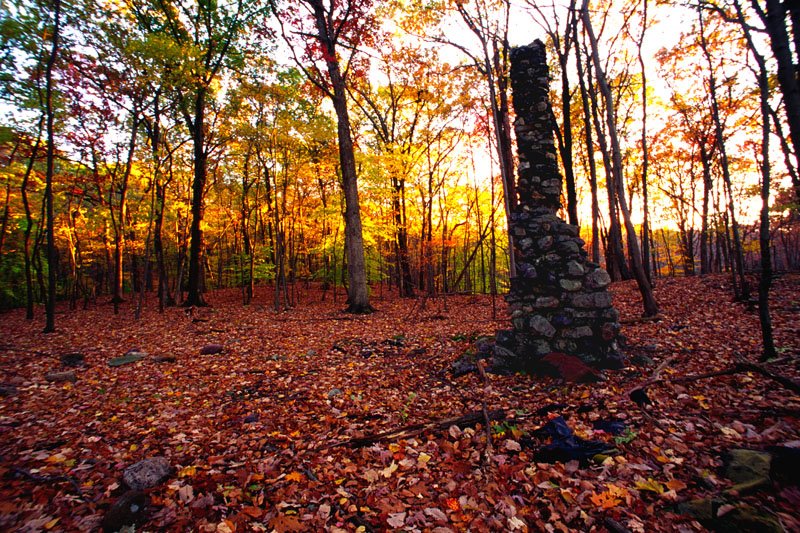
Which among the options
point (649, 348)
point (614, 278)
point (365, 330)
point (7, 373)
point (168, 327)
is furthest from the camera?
point (614, 278)

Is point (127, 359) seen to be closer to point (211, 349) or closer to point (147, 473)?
point (211, 349)

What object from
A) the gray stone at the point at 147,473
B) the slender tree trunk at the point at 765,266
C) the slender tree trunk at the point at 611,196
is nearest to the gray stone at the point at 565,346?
the slender tree trunk at the point at 765,266

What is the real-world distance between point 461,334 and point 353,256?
19.5 ft

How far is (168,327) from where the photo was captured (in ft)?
35.9

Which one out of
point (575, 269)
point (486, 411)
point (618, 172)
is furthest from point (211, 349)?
point (618, 172)

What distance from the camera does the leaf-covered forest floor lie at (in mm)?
2869

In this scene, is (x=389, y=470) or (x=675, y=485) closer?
(x=675, y=485)

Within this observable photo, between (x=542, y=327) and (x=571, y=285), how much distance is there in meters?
0.99

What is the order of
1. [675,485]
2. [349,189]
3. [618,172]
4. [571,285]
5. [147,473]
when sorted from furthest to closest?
[349,189]
[618,172]
[571,285]
[147,473]
[675,485]

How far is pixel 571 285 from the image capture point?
6285mm

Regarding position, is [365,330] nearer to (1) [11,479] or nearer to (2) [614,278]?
(1) [11,479]

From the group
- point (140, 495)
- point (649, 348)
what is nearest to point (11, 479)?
point (140, 495)

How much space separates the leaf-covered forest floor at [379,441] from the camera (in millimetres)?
2869

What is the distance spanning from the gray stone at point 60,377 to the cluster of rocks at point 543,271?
817cm
